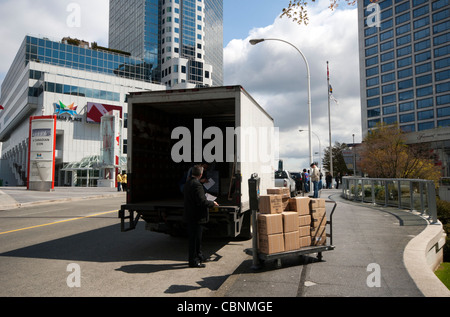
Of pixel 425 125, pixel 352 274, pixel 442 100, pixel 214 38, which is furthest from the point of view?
pixel 214 38

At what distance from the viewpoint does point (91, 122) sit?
162 feet

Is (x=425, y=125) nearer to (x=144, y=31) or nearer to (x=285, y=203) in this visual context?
(x=144, y=31)

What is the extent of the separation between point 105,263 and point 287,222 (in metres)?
3.30

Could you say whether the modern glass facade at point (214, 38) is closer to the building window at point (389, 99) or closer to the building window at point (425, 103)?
the building window at point (389, 99)

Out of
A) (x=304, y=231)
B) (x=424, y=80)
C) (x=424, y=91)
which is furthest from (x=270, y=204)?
(x=424, y=80)

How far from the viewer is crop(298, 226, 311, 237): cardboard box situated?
5.72m

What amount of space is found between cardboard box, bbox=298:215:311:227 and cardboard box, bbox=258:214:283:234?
46cm

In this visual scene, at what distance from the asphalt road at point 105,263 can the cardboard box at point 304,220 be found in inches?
52.7

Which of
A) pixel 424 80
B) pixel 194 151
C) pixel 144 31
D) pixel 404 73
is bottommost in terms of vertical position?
pixel 194 151

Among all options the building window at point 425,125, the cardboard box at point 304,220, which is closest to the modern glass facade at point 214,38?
the building window at point 425,125

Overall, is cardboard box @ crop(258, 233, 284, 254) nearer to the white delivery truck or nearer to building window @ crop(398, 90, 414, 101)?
the white delivery truck

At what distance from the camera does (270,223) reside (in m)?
5.32

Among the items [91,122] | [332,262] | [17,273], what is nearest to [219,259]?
[332,262]
